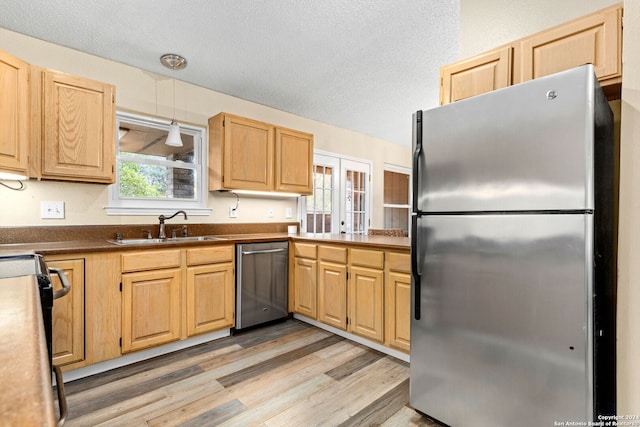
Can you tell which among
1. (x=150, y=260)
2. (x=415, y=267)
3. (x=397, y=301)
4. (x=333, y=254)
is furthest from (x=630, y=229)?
(x=150, y=260)

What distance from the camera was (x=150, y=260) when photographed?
235 cm

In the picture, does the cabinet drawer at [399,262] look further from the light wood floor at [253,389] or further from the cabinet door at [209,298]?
the cabinet door at [209,298]

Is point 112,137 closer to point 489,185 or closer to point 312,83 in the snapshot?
point 312,83

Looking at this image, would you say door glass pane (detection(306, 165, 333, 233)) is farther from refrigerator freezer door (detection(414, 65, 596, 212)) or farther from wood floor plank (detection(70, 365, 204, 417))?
refrigerator freezer door (detection(414, 65, 596, 212))

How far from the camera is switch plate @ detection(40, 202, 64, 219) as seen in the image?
2368mm

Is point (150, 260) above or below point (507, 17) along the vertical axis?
below

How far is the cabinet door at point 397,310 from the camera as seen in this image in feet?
7.40

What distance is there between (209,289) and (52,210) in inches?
50.9

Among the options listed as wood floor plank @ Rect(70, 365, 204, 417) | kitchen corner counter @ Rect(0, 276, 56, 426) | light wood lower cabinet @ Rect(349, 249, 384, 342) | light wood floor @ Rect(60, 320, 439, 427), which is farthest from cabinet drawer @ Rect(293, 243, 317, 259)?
kitchen corner counter @ Rect(0, 276, 56, 426)

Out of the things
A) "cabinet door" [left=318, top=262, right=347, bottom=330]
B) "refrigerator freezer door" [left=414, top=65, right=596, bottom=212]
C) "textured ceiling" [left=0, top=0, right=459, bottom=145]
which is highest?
"textured ceiling" [left=0, top=0, right=459, bottom=145]

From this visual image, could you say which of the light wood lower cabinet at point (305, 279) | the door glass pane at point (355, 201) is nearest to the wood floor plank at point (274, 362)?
the light wood lower cabinet at point (305, 279)

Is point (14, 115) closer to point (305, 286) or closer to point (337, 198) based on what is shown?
point (305, 286)

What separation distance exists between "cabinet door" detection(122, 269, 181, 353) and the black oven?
703mm

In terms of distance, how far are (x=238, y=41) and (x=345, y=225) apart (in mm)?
2923
